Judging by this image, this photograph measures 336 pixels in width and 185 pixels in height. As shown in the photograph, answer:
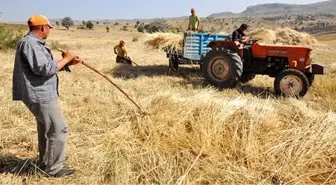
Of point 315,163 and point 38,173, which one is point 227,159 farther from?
point 38,173

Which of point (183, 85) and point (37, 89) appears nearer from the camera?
point (37, 89)

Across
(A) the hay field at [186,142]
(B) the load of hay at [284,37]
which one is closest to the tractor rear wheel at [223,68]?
(A) the hay field at [186,142]

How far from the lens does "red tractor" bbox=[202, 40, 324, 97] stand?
7465 millimetres

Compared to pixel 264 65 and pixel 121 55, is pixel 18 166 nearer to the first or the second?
pixel 264 65

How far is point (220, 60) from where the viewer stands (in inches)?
326

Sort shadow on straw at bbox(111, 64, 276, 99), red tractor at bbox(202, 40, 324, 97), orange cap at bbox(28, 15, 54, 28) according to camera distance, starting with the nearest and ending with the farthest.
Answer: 1. orange cap at bbox(28, 15, 54, 28)
2. red tractor at bbox(202, 40, 324, 97)
3. shadow on straw at bbox(111, 64, 276, 99)

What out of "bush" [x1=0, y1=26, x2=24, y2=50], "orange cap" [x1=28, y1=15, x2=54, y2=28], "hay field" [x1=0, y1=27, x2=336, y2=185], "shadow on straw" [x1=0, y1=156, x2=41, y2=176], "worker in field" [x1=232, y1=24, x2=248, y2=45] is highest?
"orange cap" [x1=28, y1=15, x2=54, y2=28]

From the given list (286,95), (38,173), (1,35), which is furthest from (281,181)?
(1,35)

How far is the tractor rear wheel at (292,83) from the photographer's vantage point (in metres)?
7.35

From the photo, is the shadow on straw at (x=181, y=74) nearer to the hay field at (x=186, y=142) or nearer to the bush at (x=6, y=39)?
the hay field at (x=186, y=142)

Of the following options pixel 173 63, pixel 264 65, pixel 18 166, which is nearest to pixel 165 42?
pixel 173 63

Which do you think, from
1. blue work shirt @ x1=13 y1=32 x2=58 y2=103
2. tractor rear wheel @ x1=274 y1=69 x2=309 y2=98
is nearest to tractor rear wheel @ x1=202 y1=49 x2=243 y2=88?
tractor rear wheel @ x1=274 y1=69 x2=309 y2=98

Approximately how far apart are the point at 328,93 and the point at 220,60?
7.90 ft

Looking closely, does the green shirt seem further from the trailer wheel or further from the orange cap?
the orange cap
